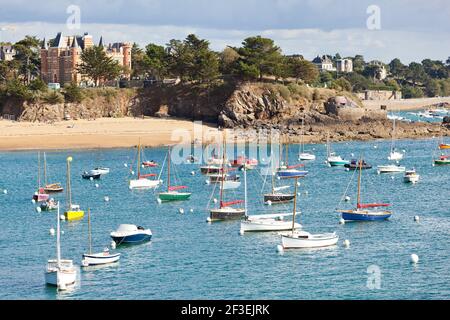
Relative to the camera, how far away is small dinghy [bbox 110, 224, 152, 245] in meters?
47.4

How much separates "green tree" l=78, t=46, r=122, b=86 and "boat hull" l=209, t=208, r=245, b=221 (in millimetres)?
79962

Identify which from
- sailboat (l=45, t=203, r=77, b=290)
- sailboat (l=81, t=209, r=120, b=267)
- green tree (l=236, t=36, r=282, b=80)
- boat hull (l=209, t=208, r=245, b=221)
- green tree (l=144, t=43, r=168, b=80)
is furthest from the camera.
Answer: green tree (l=144, t=43, r=168, b=80)

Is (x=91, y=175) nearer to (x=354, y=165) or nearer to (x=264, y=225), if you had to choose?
(x=354, y=165)

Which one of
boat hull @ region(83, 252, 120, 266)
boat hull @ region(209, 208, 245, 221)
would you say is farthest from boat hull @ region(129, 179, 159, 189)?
boat hull @ region(83, 252, 120, 266)

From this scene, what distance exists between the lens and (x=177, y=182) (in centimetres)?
7894

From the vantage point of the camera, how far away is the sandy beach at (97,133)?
108 meters

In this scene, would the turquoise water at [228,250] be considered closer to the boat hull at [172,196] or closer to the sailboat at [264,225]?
the sailboat at [264,225]

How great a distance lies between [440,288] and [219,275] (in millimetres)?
10003

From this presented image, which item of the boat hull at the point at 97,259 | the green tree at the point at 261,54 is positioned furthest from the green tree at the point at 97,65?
the boat hull at the point at 97,259

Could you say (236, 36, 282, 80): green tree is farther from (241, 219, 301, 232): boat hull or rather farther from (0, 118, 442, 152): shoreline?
(241, 219, 301, 232): boat hull

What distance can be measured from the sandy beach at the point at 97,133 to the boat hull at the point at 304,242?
215 feet

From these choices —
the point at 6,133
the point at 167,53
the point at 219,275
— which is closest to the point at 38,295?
the point at 219,275

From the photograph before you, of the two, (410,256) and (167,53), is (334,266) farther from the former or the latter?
(167,53)

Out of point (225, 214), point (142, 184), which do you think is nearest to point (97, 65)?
point (142, 184)
